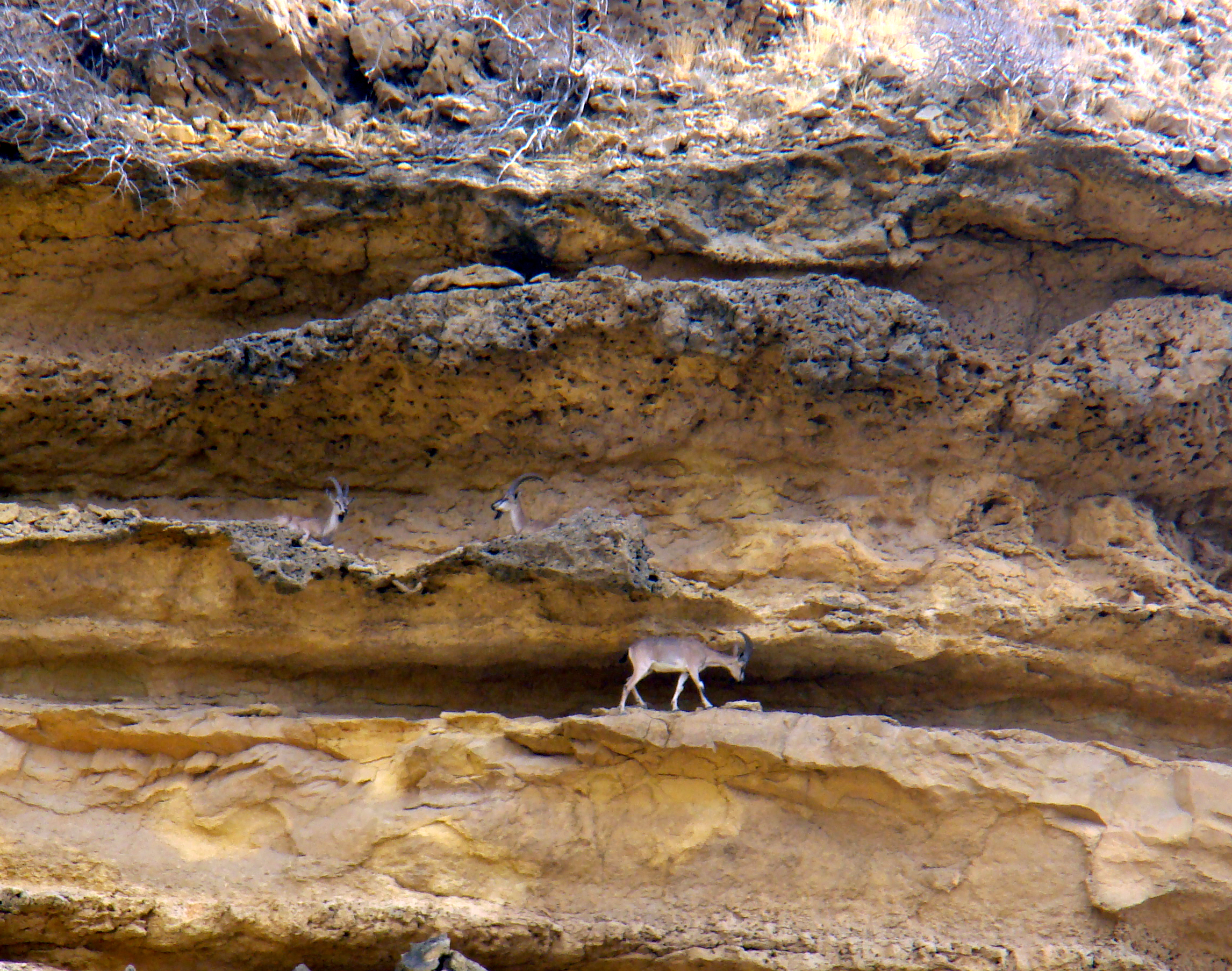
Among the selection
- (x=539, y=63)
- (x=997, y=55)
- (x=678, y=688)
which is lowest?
(x=678, y=688)

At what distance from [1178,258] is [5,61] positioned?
8.12 metres

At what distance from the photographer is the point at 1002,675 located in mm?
6289

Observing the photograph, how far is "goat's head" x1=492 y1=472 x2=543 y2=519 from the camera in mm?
6867

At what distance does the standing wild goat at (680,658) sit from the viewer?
19.9ft

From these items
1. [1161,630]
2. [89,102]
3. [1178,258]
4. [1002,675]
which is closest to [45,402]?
[89,102]

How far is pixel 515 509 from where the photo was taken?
22.6 ft

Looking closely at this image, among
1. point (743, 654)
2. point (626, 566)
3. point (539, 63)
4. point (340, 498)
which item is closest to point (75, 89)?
point (539, 63)

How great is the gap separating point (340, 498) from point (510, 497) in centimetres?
118

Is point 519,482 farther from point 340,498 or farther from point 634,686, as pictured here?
point 634,686

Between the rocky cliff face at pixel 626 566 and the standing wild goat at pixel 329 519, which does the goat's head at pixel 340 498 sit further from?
the rocky cliff face at pixel 626 566

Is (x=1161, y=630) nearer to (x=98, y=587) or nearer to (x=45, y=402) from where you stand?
(x=98, y=587)

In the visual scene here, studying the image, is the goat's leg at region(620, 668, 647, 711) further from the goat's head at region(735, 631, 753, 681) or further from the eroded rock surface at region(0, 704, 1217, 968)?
the goat's head at region(735, 631, 753, 681)

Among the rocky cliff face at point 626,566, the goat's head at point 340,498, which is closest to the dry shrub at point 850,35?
the rocky cliff face at point 626,566

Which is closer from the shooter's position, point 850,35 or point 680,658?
point 680,658
